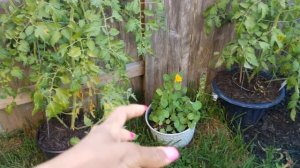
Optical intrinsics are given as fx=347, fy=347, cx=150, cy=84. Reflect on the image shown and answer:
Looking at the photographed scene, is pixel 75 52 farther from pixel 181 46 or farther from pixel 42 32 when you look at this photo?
pixel 181 46

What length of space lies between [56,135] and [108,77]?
0.52 m

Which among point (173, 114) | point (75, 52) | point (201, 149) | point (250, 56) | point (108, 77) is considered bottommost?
point (201, 149)

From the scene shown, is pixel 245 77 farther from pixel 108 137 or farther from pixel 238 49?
pixel 108 137

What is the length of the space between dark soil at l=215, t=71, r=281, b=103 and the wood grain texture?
0.22 meters

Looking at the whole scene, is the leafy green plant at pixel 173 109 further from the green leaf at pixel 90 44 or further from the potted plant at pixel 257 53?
the green leaf at pixel 90 44

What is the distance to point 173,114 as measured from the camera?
2393mm

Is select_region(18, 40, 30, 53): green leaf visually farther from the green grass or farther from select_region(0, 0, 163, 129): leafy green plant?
the green grass

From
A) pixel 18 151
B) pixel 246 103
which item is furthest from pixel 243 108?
pixel 18 151

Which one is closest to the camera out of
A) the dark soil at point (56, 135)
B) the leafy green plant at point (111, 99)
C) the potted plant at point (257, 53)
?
the leafy green plant at point (111, 99)

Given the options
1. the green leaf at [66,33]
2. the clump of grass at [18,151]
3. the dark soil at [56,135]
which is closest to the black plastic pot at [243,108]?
the dark soil at [56,135]

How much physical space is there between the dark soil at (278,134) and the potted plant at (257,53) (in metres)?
0.09

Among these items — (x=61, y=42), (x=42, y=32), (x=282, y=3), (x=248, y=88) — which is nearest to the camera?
(x=42, y=32)

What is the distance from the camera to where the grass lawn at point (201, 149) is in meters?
2.36

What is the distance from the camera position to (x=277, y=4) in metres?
2.06
